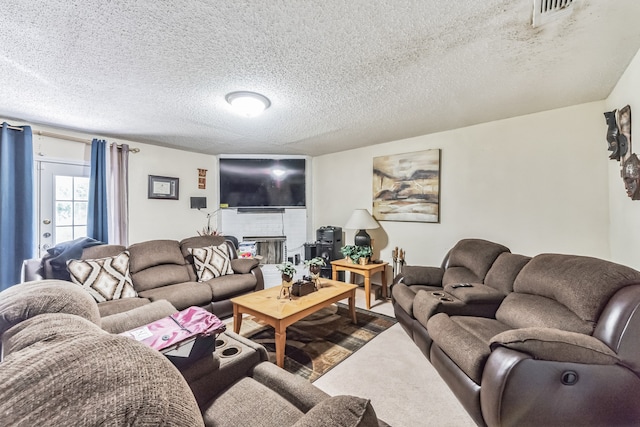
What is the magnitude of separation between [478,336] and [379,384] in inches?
30.4

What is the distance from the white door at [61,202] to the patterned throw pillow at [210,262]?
1.48 m

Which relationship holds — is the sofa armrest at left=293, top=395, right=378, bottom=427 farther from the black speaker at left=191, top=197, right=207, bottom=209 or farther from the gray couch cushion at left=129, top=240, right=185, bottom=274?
the black speaker at left=191, top=197, right=207, bottom=209

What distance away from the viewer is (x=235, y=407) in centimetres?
112

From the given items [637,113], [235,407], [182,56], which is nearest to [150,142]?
[182,56]

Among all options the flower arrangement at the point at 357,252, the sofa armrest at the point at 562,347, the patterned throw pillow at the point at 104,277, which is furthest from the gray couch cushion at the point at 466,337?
the patterned throw pillow at the point at 104,277

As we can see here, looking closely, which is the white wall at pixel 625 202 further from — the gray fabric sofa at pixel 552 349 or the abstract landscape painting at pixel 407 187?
the abstract landscape painting at pixel 407 187

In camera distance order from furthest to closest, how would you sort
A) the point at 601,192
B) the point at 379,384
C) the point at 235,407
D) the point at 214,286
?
the point at 214,286, the point at 601,192, the point at 379,384, the point at 235,407

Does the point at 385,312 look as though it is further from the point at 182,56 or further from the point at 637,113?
the point at 182,56

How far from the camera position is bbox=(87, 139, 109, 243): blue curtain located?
3.29 metres

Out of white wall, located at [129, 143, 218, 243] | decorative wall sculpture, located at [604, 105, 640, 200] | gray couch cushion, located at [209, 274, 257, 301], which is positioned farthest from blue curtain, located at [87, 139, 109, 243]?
decorative wall sculpture, located at [604, 105, 640, 200]

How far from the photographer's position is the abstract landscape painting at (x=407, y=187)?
3.52 metres

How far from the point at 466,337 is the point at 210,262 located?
2.82 m

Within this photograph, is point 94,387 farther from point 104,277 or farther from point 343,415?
point 104,277

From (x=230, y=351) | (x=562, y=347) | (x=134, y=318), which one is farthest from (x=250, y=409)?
(x=562, y=347)
